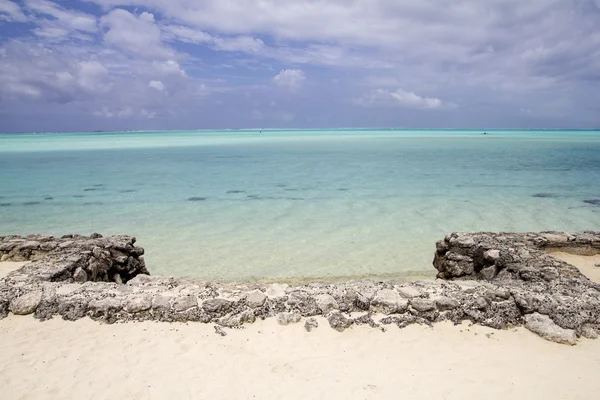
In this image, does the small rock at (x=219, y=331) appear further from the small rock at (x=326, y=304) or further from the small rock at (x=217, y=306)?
the small rock at (x=326, y=304)

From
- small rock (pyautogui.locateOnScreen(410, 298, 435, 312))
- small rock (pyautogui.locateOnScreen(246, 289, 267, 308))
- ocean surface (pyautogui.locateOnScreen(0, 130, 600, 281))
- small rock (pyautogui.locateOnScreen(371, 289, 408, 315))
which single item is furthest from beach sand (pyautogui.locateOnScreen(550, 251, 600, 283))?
small rock (pyautogui.locateOnScreen(246, 289, 267, 308))

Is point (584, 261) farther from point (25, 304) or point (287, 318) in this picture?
point (25, 304)

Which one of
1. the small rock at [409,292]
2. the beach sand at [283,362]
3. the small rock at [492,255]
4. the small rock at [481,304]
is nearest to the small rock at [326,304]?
the beach sand at [283,362]

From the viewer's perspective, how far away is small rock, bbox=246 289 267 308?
5.79 metres

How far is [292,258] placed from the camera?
396 inches

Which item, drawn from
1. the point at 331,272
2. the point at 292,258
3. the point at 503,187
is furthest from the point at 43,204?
the point at 503,187

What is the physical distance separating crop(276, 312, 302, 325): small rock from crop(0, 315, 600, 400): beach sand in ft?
0.30

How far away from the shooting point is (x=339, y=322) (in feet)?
18.0

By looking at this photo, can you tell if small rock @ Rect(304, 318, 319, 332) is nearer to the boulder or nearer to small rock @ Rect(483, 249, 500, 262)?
the boulder

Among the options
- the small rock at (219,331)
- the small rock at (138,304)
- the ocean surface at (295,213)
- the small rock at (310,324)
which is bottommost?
the ocean surface at (295,213)

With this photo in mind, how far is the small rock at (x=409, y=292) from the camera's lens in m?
5.84

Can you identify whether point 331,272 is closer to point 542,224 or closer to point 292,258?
point 292,258

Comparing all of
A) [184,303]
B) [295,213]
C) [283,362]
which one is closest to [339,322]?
[283,362]

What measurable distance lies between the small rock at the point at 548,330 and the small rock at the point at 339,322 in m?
2.37
